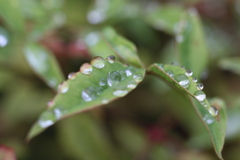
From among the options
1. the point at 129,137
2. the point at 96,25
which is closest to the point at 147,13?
the point at 96,25

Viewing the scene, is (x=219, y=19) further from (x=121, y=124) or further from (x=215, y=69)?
(x=121, y=124)

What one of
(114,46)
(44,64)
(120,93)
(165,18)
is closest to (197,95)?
(120,93)

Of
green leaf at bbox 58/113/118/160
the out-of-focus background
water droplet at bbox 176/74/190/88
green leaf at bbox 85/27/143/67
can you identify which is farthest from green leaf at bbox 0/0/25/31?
water droplet at bbox 176/74/190/88

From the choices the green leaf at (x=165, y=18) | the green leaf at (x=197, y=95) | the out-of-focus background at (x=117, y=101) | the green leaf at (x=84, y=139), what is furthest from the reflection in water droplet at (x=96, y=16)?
the green leaf at (x=197, y=95)

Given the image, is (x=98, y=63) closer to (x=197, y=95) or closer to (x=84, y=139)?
(x=197, y=95)

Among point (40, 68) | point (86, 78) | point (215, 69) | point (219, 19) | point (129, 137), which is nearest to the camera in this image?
point (86, 78)

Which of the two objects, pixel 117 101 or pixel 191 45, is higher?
pixel 191 45
